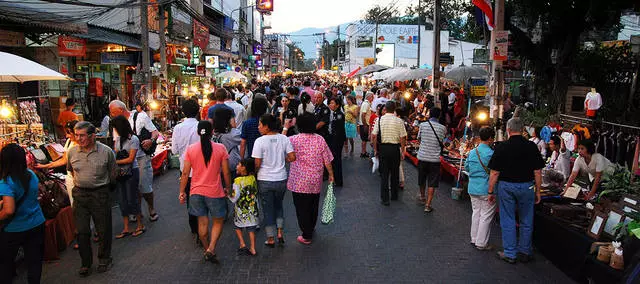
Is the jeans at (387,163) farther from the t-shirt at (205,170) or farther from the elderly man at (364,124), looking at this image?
the elderly man at (364,124)

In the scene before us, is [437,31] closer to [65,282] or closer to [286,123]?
[286,123]

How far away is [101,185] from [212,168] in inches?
46.8

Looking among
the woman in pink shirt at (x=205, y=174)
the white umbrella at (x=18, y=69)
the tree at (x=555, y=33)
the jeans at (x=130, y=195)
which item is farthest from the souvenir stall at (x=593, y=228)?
the tree at (x=555, y=33)

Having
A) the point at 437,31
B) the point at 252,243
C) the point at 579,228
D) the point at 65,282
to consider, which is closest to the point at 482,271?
the point at 579,228

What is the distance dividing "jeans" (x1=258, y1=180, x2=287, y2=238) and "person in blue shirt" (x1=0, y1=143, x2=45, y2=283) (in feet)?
7.74

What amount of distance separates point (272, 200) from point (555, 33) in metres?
13.9

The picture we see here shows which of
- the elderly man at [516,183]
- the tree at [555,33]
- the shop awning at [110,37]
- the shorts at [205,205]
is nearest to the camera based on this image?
the shorts at [205,205]

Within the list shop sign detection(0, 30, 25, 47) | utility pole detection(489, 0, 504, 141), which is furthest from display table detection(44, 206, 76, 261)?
utility pole detection(489, 0, 504, 141)

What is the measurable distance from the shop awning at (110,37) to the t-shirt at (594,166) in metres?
12.7

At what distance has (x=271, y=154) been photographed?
562 cm

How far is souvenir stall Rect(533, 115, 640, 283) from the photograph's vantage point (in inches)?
173

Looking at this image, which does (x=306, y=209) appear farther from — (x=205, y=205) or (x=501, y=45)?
(x=501, y=45)

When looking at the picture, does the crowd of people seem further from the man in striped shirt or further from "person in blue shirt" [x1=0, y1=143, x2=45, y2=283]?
the man in striped shirt

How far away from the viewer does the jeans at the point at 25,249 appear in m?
4.23
